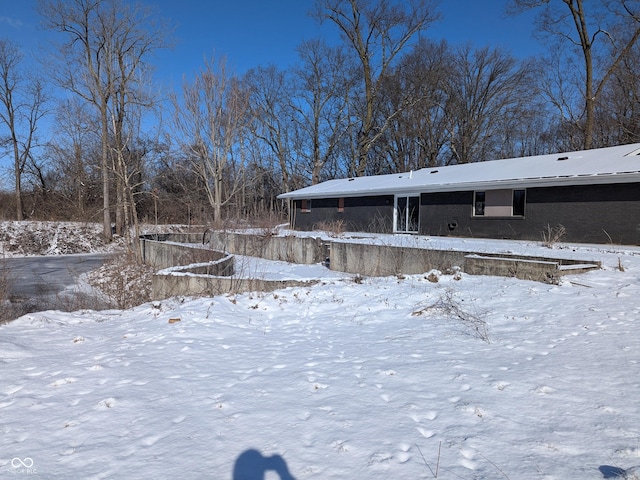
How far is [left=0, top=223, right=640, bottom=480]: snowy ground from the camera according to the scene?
7.06 ft

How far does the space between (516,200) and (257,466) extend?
1457 centimetres

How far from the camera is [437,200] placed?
54.6 ft

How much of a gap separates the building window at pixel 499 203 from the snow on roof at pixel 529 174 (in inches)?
15.0

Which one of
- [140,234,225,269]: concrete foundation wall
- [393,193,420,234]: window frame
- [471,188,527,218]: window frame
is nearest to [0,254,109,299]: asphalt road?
[140,234,225,269]: concrete foundation wall

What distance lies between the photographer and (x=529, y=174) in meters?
13.8

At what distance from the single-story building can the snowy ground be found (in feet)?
26.2

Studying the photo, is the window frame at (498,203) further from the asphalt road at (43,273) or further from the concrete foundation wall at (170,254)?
the asphalt road at (43,273)

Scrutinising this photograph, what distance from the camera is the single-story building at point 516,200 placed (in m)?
11.8

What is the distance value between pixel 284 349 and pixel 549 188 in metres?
12.7

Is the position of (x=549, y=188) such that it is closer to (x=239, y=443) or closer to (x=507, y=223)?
(x=507, y=223)

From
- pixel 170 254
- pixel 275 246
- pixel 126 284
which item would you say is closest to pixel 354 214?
pixel 275 246

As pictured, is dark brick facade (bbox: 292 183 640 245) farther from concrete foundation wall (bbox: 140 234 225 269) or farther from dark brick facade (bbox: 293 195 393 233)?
concrete foundation wall (bbox: 140 234 225 269)

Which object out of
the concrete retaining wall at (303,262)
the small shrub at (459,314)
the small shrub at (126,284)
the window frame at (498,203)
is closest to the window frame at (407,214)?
the window frame at (498,203)

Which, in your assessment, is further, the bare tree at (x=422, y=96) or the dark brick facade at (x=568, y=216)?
the bare tree at (x=422, y=96)
